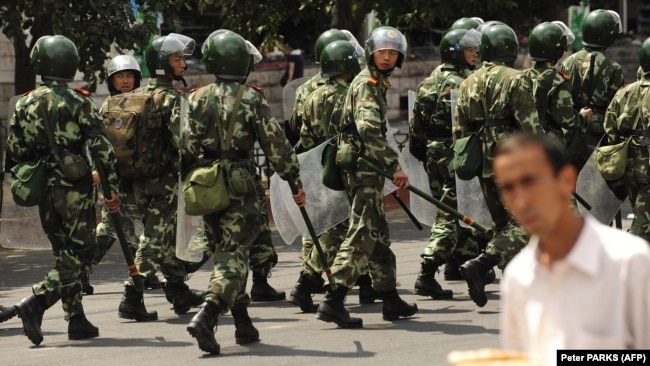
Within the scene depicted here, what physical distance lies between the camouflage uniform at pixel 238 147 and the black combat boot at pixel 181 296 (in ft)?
4.81

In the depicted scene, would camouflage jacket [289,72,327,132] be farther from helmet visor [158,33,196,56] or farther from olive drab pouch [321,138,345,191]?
helmet visor [158,33,196,56]

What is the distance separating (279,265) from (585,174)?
Result: 120 inches

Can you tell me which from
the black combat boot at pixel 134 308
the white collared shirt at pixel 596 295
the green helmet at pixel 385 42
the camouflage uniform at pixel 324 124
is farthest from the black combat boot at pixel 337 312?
the white collared shirt at pixel 596 295

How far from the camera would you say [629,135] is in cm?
971

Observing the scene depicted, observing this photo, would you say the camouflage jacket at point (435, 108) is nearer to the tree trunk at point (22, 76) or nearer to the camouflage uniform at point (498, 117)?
the camouflage uniform at point (498, 117)

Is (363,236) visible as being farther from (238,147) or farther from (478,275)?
(238,147)

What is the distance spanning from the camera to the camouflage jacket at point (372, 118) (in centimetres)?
866

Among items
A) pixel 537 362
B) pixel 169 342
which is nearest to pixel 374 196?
pixel 169 342

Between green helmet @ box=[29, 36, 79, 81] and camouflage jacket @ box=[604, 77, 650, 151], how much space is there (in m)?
3.59

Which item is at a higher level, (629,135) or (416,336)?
(629,135)

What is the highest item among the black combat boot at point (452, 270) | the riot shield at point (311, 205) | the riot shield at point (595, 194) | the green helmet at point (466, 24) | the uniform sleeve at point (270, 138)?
the green helmet at point (466, 24)

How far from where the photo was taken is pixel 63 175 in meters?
8.62

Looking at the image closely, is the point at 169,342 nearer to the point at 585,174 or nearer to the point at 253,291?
the point at 253,291

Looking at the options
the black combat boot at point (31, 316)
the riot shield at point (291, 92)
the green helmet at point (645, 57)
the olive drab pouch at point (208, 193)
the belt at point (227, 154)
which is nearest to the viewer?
the olive drab pouch at point (208, 193)
